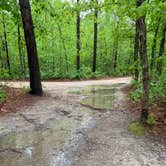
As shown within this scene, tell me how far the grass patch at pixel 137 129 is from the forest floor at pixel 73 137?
123mm

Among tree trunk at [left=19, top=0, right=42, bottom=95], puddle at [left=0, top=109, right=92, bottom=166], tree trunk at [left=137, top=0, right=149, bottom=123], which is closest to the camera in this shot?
puddle at [left=0, top=109, right=92, bottom=166]

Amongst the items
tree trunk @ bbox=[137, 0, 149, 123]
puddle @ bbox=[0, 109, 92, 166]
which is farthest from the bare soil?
puddle @ bbox=[0, 109, 92, 166]

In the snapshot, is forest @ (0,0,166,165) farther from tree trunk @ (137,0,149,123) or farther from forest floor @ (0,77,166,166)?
forest floor @ (0,77,166,166)

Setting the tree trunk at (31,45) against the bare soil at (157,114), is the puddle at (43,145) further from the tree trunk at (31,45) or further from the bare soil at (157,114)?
the tree trunk at (31,45)

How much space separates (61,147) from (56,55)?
1826cm

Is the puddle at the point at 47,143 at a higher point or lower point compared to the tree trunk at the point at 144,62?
lower

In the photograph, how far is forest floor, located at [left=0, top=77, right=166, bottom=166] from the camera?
3.98 m

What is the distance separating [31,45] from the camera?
30.0ft

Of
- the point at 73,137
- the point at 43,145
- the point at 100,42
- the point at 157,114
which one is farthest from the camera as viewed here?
the point at 100,42

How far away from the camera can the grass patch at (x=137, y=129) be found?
17.4 ft

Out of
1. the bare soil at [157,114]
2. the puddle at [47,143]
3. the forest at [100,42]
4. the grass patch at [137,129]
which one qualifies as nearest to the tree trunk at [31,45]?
the forest at [100,42]

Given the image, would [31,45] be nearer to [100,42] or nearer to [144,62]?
[144,62]

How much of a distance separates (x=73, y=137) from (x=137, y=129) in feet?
5.52

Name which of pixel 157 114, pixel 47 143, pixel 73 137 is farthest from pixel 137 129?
pixel 47 143
